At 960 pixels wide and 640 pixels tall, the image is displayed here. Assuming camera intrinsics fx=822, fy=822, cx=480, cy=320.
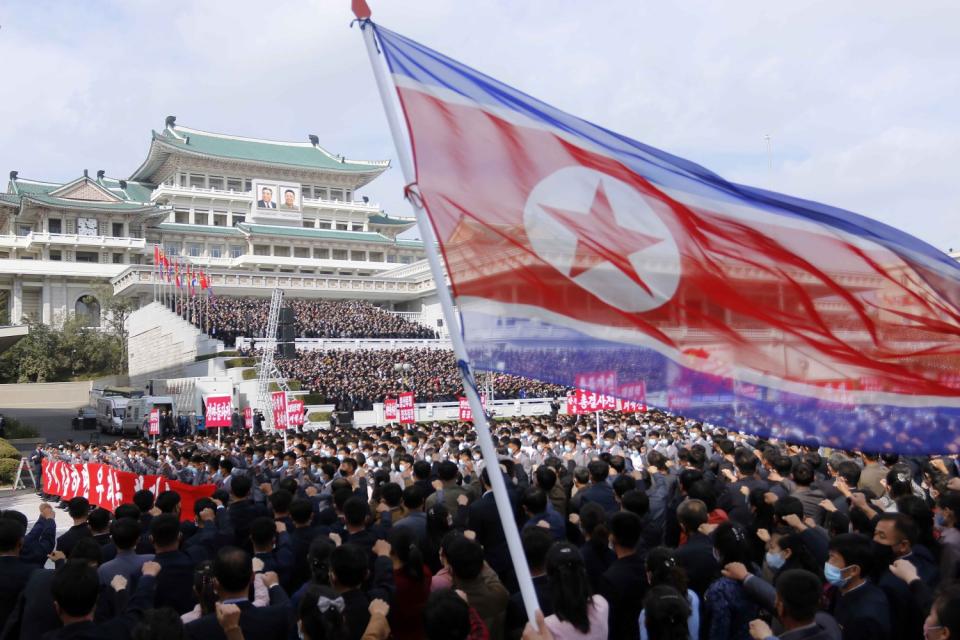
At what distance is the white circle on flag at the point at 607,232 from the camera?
360cm

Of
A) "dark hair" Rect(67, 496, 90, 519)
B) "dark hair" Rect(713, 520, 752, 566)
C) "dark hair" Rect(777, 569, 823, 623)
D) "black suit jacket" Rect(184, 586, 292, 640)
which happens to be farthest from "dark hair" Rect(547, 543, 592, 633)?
"dark hair" Rect(67, 496, 90, 519)

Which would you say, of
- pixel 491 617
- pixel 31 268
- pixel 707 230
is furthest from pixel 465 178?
pixel 31 268

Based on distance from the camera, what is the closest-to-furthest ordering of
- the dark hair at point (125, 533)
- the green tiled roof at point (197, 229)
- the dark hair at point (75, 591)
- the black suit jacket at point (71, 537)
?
the dark hair at point (75, 591)
the dark hair at point (125, 533)
the black suit jacket at point (71, 537)
the green tiled roof at point (197, 229)

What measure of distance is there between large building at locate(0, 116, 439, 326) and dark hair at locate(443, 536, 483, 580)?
4593 cm

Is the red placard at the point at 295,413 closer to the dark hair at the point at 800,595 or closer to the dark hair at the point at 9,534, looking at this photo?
the dark hair at the point at 9,534

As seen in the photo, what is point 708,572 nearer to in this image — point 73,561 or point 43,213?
point 73,561

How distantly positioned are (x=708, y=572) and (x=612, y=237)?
5.99 ft

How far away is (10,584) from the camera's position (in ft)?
14.2

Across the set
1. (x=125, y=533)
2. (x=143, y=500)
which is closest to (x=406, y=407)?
(x=143, y=500)

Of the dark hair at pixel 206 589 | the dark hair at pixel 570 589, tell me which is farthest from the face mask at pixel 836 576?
the dark hair at pixel 206 589

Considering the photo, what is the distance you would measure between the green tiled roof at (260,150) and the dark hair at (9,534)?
58.2 m

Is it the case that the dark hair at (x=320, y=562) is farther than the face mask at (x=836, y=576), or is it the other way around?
the dark hair at (x=320, y=562)

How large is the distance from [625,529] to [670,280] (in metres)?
1.28

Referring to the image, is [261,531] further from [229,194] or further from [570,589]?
[229,194]
